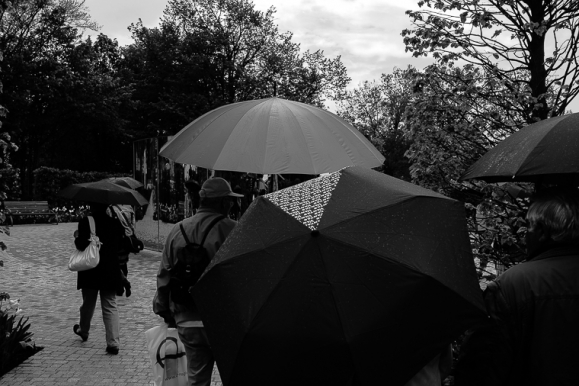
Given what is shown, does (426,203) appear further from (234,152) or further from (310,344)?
(234,152)

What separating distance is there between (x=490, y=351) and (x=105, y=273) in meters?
5.37

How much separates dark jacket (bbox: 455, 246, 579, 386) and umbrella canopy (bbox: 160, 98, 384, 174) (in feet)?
6.27

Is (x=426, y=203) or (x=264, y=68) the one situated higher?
(x=264, y=68)

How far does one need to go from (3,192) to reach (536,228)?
5427 mm

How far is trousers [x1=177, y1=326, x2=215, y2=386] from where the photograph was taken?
161 inches

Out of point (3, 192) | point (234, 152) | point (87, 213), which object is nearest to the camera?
point (234, 152)

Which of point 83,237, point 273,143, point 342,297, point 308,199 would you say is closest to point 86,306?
point 83,237

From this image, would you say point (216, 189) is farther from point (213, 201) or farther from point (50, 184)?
point (50, 184)

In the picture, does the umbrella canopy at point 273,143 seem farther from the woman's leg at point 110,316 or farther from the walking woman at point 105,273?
the woman's leg at point 110,316

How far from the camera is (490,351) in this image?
2047 millimetres

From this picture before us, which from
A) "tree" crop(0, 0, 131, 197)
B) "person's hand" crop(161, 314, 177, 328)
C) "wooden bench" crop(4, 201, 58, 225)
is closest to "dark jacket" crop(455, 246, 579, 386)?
"person's hand" crop(161, 314, 177, 328)

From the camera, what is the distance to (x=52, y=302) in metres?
9.62

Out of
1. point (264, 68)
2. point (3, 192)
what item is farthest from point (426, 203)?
point (264, 68)

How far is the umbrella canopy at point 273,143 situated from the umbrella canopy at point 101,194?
7.92 feet
